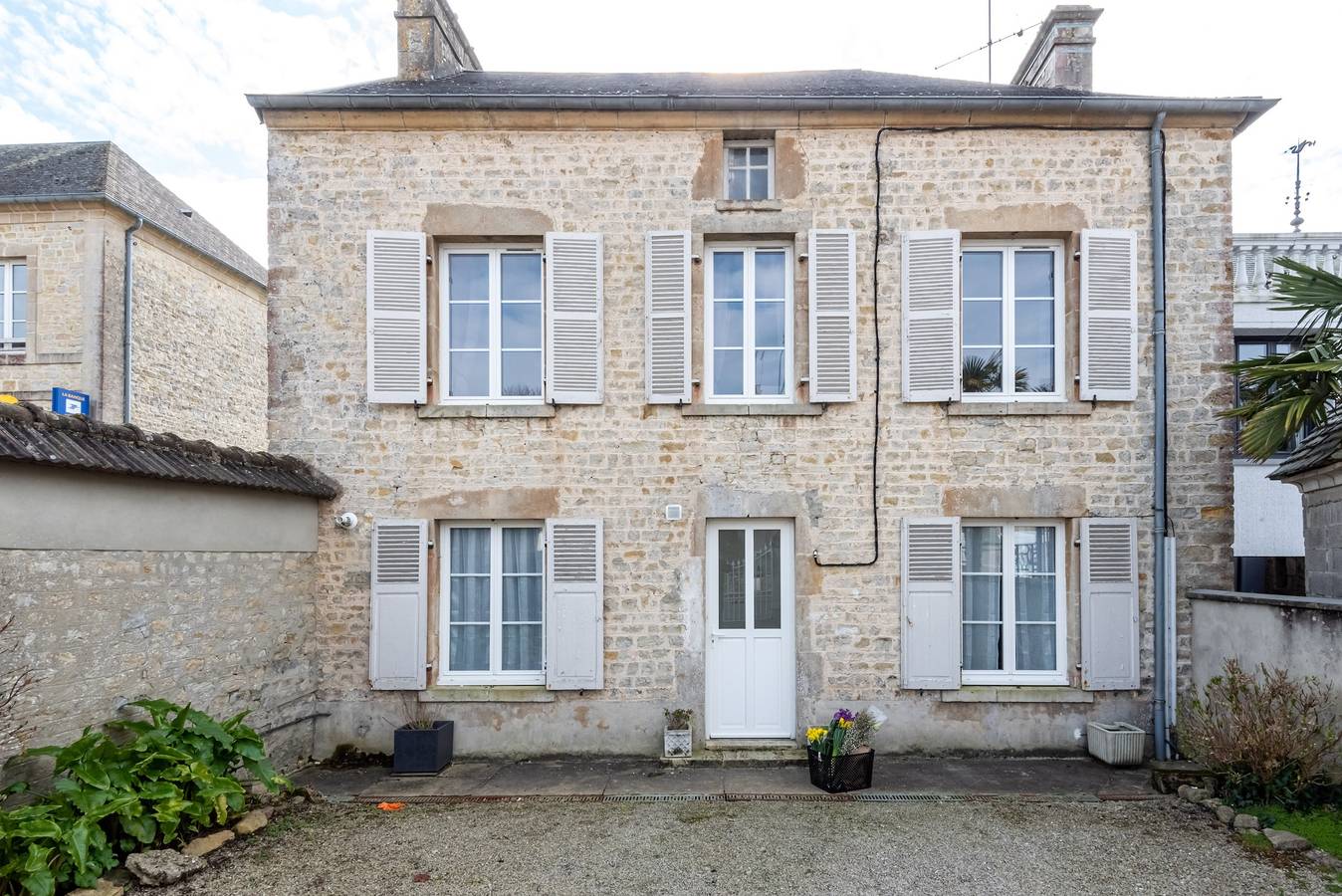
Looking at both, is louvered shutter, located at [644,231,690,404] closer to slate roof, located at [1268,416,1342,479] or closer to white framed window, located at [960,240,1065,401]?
white framed window, located at [960,240,1065,401]

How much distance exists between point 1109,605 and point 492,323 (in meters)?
5.95

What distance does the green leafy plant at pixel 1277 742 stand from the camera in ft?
16.9

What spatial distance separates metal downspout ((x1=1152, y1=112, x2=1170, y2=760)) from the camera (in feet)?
21.5

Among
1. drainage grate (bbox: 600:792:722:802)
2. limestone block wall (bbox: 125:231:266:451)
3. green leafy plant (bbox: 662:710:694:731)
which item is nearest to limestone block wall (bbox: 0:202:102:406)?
limestone block wall (bbox: 125:231:266:451)

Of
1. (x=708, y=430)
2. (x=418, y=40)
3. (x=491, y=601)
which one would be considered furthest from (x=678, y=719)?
(x=418, y=40)

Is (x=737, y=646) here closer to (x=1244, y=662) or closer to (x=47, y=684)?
(x=1244, y=662)

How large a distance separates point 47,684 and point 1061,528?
7.46 meters

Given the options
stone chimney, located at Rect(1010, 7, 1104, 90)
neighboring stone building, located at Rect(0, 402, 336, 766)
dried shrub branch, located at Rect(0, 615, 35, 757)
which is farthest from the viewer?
stone chimney, located at Rect(1010, 7, 1104, 90)

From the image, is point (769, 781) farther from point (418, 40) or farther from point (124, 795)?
point (418, 40)

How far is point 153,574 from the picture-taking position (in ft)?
17.1

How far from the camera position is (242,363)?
13.9m

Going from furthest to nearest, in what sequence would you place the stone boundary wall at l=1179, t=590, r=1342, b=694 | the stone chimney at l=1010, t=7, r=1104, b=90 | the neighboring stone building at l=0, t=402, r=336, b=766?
the stone chimney at l=1010, t=7, r=1104, b=90
the stone boundary wall at l=1179, t=590, r=1342, b=694
the neighboring stone building at l=0, t=402, r=336, b=766

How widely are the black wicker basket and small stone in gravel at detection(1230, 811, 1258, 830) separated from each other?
2317 millimetres

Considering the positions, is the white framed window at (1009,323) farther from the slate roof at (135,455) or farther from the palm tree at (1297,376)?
the slate roof at (135,455)
